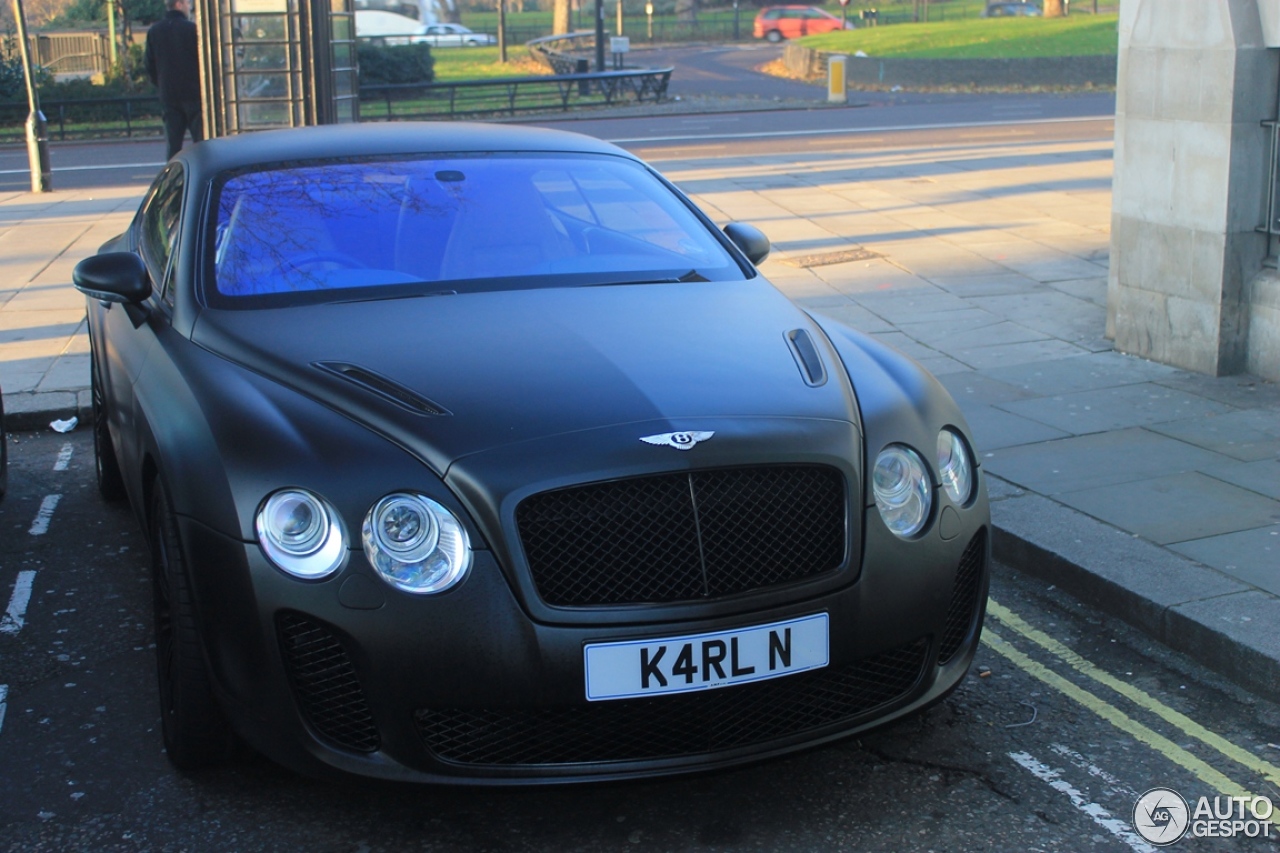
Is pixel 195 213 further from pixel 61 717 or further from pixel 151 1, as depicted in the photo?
pixel 151 1

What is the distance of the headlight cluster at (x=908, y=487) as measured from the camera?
3.32 m

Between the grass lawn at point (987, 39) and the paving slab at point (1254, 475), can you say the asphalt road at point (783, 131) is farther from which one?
the paving slab at point (1254, 475)

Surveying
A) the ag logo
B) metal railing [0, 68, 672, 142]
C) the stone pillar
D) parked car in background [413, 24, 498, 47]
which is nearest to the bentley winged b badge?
the ag logo

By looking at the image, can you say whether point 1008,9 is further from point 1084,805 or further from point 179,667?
point 179,667

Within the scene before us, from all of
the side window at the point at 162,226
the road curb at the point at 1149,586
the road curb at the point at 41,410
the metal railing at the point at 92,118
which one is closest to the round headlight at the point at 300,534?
the side window at the point at 162,226

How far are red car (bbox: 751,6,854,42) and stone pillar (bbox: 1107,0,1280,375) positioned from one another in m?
49.3

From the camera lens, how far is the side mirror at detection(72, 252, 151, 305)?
13.7 ft

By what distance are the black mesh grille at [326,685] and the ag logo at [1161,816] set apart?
5.86ft

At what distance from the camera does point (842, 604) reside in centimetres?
314

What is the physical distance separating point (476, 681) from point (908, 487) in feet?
3.78

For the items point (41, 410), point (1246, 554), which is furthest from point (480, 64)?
point (1246, 554)

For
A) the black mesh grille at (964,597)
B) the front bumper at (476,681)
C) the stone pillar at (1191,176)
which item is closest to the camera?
the front bumper at (476,681)
